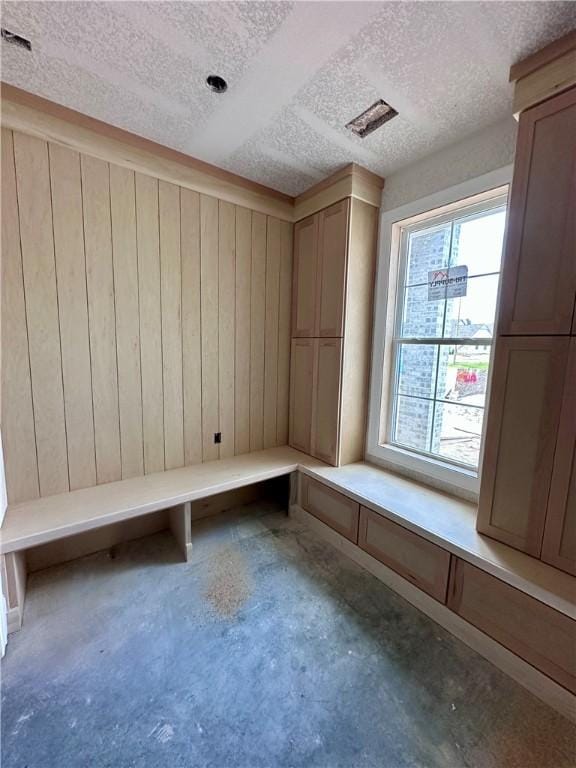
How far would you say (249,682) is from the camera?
1294 millimetres

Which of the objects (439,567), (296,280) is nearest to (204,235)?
(296,280)

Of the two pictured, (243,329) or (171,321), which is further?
(243,329)

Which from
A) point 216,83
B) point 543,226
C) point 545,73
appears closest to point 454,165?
point 545,73

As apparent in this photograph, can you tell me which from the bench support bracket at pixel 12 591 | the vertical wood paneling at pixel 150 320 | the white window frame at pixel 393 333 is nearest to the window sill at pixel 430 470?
the white window frame at pixel 393 333

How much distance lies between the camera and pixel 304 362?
268cm

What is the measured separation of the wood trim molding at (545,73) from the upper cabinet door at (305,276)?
4.51ft

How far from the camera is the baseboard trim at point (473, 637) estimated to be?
1218 millimetres

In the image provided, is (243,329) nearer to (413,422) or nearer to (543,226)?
(413,422)

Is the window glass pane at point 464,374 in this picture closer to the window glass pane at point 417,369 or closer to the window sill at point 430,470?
the window glass pane at point 417,369

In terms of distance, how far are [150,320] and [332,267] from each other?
1364 mm

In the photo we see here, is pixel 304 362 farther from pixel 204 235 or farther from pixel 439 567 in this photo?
pixel 439 567

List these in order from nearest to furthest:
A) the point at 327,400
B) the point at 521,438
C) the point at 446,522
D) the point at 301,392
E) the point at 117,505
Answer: the point at 521,438 < the point at 446,522 < the point at 117,505 < the point at 327,400 < the point at 301,392

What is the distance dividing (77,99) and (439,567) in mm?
3024

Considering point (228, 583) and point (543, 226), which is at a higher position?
point (543, 226)
